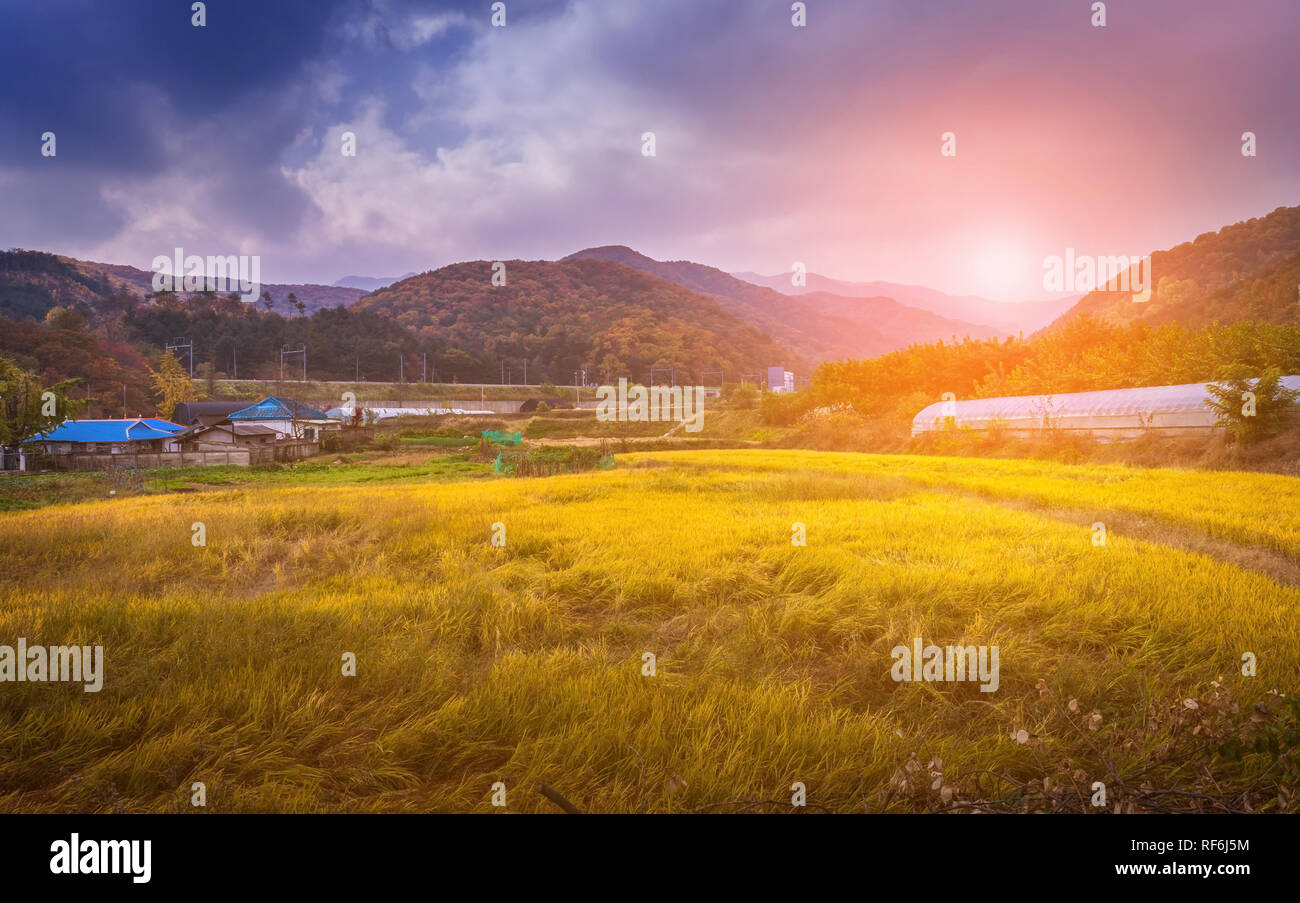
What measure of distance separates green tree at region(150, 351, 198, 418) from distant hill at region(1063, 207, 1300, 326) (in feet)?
213

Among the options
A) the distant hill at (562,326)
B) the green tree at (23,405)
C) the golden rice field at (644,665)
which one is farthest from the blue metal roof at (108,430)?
the distant hill at (562,326)

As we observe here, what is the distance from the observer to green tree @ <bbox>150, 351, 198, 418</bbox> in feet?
38.9

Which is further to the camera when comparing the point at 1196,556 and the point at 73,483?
the point at 73,483

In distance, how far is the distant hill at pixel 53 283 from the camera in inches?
461

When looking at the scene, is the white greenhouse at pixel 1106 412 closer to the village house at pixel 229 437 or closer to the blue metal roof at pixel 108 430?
the blue metal roof at pixel 108 430

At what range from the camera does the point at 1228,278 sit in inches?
2441

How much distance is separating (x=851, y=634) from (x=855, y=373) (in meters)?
46.2

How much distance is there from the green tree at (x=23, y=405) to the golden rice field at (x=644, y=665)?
8.12 ft

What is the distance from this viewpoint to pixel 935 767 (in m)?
2.68

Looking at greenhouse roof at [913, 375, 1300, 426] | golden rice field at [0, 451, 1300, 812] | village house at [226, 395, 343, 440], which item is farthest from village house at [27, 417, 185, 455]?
greenhouse roof at [913, 375, 1300, 426]

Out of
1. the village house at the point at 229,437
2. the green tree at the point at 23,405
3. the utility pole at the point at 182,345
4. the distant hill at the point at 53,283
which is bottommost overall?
the village house at the point at 229,437

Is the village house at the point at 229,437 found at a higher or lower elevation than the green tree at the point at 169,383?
lower
